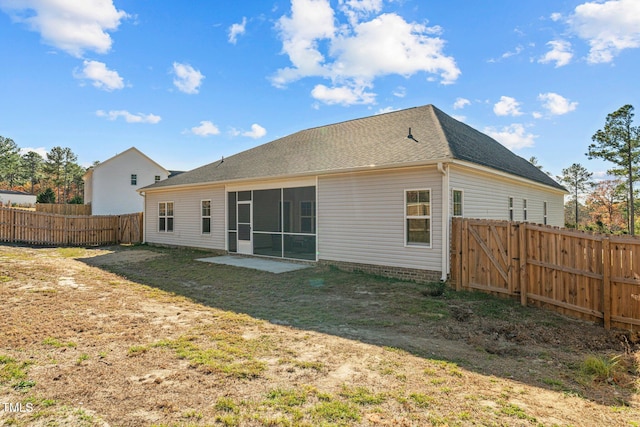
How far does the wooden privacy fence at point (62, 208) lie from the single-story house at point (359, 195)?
15258 mm

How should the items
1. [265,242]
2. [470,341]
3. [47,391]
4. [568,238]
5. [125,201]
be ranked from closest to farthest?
[47,391], [470,341], [568,238], [265,242], [125,201]

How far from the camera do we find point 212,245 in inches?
569

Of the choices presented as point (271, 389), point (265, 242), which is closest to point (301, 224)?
point (265, 242)

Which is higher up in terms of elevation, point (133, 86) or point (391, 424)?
point (133, 86)

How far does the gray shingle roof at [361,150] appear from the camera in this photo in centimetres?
926

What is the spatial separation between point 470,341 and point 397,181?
5.05m

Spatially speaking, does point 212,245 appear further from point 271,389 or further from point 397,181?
point 271,389

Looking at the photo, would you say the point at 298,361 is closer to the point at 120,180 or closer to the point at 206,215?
the point at 206,215

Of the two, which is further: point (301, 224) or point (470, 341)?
point (301, 224)

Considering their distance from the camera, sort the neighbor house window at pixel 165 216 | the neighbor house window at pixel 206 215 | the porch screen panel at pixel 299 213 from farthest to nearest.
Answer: the porch screen panel at pixel 299 213 < the neighbor house window at pixel 165 216 < the neighbor house window at pixel 206 215

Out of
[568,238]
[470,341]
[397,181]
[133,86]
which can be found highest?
[133,86]

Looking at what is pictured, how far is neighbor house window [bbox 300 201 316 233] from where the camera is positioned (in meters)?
17.0

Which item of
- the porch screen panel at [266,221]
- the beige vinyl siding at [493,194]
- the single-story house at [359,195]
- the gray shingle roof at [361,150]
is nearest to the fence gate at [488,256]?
the single-story house at [359,195]

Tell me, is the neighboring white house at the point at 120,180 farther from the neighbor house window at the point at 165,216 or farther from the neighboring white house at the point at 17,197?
the neighboring white house at the point at 17,197
